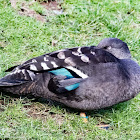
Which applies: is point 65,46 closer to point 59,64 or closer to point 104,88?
point 59,64

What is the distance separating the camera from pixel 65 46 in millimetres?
5738

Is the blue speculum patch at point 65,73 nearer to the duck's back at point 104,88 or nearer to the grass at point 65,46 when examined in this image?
the duck's back at point 104,88

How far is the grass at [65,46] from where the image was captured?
159 inches

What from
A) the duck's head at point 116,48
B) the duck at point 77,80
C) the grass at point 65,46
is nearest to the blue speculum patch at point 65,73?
the duck at point 77,80

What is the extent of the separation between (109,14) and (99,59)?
2.55 meters

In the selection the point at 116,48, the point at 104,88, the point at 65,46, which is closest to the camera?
the point at 104,88

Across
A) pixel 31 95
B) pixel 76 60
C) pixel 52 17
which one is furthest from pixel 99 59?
pixel 52 17

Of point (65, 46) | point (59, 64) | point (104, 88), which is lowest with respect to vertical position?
point (65, 46)

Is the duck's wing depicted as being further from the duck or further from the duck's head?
the duck's head

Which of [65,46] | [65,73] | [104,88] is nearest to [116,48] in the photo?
[104,88]

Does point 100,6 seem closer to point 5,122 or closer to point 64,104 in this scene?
point 64,104

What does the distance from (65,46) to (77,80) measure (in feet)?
6.13

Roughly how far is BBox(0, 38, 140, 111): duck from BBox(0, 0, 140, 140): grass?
277 millimetres

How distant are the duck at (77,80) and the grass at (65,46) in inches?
10.9
